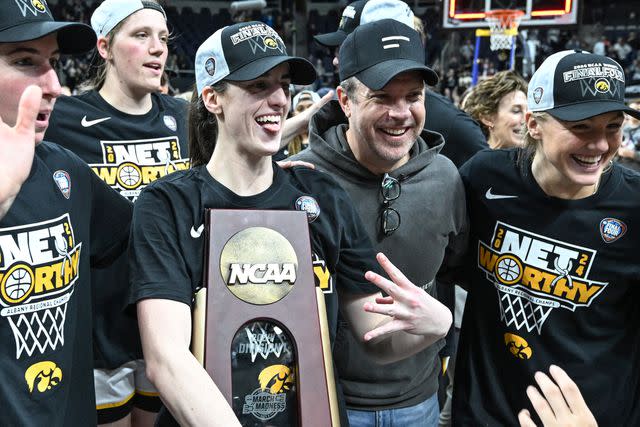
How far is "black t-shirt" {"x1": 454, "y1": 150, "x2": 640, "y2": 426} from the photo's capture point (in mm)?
2408

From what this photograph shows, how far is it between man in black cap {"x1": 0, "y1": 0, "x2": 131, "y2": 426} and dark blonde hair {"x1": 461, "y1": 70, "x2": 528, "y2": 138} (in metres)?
2.86

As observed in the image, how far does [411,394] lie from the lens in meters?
2.45

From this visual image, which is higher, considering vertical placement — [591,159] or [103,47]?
[103,47]

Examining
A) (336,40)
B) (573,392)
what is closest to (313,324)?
(573,392)

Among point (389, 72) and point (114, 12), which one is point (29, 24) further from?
point (114, 12)

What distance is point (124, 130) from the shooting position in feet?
10.7

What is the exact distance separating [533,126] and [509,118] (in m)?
1.86

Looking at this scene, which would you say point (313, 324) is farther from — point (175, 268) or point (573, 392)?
point (573, 392)

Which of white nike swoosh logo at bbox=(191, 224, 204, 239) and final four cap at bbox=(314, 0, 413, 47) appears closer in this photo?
white nike swoosh logo at bbox=(191, 224, 204, 239)

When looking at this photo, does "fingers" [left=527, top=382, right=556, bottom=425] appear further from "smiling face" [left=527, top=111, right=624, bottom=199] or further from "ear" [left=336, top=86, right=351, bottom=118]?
"ear" [left=336, top=86, right=351, bottom=118]

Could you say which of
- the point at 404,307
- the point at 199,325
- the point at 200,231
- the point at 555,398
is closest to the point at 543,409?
the point at 555,398

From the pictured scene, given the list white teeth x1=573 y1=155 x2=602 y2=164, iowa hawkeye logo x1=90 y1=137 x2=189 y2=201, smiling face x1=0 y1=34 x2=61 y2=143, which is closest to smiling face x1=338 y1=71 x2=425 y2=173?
white teeth x1=573 y1=155 x2=602 y2=164

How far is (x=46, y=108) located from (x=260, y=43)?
578mm

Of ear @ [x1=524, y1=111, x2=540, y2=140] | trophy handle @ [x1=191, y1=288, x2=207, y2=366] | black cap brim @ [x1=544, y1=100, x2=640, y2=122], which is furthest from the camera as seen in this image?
ear @ [x1=524, y1=111, x2=540, y2=140]
